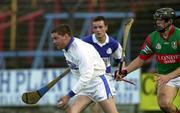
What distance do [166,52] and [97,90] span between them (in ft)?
3.90

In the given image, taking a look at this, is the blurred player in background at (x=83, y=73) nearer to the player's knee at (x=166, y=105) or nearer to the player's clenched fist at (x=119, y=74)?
the player's clenched fist at (x=119, y=74)

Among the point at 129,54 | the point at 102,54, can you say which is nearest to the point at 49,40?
the point at 129,54

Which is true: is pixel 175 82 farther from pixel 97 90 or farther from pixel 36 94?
pixel 36 94

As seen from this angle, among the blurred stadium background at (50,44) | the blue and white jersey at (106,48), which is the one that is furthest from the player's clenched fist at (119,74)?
the blurred stadium background at (50,44)

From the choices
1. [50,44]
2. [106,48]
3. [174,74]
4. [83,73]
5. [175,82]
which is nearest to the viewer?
[83,73]

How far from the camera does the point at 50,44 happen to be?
18.7 metres

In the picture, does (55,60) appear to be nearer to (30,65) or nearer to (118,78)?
(30,65)

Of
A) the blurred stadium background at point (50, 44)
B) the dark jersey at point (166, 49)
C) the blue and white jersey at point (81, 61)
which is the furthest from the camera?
the blurred stadium background at point (50, 44)

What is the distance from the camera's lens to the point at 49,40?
18922 mm

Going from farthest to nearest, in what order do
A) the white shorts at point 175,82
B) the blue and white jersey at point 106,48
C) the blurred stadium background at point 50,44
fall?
the blurred stadium background at point 50,44 < the blue and white jersey at point 106,48 < the white shorts at point 175,82

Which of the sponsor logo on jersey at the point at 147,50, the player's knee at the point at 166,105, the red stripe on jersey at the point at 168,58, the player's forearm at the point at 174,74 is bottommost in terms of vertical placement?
the player's knee at the point at 166,105

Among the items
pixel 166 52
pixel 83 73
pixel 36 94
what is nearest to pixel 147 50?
pixel 166 52

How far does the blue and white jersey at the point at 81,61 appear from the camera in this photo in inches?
395

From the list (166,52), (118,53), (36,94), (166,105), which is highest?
(166,52)
